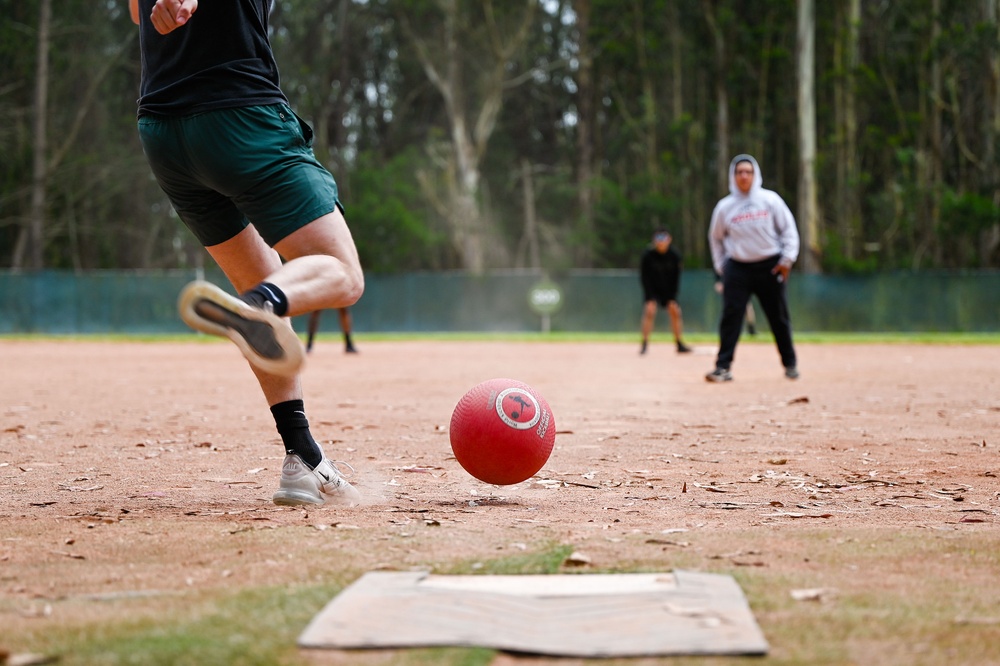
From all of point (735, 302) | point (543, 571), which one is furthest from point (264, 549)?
point (735, 302)

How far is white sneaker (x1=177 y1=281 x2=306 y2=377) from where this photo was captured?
358cm

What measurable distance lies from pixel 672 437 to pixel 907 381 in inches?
246

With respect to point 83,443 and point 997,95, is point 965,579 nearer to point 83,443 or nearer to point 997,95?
point 83,443

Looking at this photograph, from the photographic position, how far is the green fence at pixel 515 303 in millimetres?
31062

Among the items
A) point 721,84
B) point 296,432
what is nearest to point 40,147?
point 721,84

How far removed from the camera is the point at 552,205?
4978cm

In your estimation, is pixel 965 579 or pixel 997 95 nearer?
pixel 965 579

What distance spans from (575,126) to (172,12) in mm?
49270

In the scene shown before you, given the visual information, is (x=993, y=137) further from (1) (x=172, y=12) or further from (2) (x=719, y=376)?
(1) (x=172, y=12)

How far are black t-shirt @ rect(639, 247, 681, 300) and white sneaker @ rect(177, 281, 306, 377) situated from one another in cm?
1737

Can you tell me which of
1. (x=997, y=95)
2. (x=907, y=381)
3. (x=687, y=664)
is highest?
(x=997, y=95)

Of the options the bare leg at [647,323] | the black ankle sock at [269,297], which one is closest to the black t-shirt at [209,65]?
the black ankle sock at [269,297]

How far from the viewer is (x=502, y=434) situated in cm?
471

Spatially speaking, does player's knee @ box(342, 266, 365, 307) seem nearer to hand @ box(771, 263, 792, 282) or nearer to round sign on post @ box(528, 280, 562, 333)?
hand @ box(771, 263, 792, 282)
